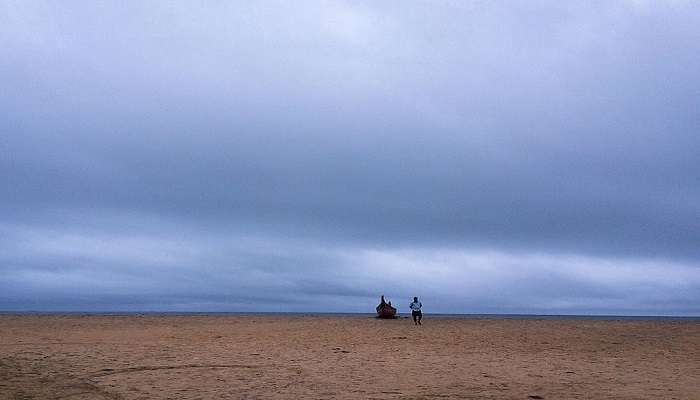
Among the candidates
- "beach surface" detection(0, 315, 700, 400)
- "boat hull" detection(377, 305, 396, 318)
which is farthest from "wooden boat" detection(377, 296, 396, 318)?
"beach surface" detection(0, 315, 700, 400)

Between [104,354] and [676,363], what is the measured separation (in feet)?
67.3

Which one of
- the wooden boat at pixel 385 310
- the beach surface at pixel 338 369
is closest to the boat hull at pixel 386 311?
the wooden boat at pixel 385 310

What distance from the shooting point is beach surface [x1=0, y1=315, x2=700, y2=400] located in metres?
14.6

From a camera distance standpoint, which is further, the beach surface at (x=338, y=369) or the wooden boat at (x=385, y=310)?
the wooden boat at (x=385, y=310)

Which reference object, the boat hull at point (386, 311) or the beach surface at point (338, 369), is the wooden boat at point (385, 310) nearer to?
the boat hull at point (386, 311)

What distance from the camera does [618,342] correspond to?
30.4 metres

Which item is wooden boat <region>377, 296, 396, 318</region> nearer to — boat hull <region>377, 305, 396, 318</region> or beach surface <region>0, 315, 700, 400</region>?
boat hull <region>377, 305, 396, 318</region>

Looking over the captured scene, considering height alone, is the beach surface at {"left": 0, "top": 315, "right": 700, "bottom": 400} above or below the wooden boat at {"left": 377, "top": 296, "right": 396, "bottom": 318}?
below

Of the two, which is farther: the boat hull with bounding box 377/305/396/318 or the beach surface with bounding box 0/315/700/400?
the boat hull with bounding box 377/305/396/318

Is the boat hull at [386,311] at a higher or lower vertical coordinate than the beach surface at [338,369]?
higher

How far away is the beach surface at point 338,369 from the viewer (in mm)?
14633

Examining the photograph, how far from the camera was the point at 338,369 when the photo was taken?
61.2 ft

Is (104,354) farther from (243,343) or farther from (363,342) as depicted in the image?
(363,342)

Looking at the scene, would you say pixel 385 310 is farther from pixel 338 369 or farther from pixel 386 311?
pixel 338 369
